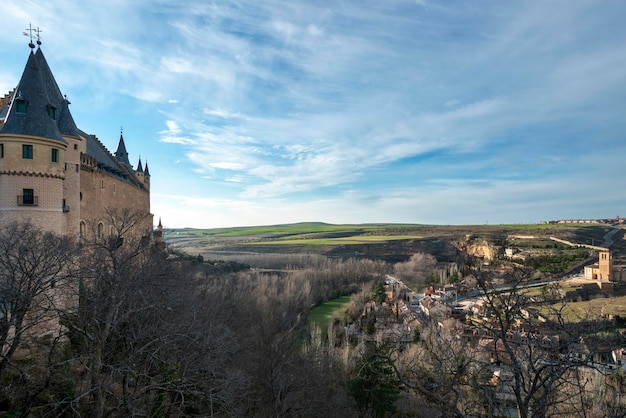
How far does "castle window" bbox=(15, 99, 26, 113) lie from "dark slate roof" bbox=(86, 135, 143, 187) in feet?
40.5

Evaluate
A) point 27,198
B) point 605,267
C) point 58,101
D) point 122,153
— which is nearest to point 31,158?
point 27,198

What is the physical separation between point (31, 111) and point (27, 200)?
4.77 m

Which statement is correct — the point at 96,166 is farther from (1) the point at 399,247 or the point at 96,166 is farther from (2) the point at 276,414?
(1) the point at 399,247

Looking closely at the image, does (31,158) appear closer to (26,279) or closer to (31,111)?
(31,111)

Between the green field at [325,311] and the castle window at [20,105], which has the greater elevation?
the castle window at [20,105]

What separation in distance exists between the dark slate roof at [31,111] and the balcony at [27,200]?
10.7ft

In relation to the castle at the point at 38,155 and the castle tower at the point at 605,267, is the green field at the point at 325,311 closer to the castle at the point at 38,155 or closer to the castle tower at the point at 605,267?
the castle at the point at 38,155

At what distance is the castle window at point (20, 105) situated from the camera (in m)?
19.0

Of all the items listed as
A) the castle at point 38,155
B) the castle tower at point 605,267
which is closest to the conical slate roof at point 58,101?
the castle at point 38,155

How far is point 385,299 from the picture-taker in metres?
52.2

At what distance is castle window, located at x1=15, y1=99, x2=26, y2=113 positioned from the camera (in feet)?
62.4

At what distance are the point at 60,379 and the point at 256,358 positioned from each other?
45.5ft

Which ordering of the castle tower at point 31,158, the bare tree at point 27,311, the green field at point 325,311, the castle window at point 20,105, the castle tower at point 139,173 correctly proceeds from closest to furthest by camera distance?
1. the bare tree at point 27,311
2. the castle tower at point 31,158
3. the castle window at point 20,105
4. the green field at point 325,311
5. the castle tower at point 139,173

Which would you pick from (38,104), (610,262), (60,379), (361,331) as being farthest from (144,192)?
(610,262)
